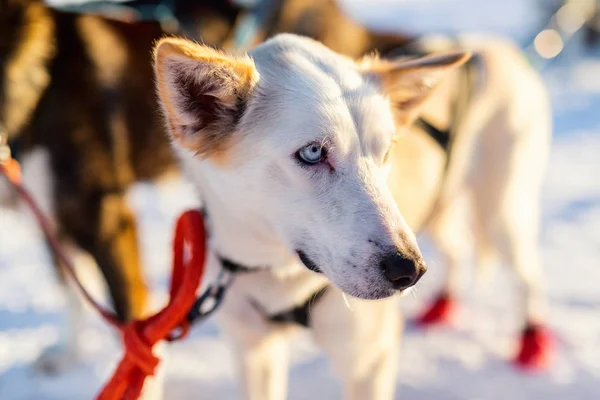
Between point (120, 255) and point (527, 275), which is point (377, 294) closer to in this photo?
point (120, 255)

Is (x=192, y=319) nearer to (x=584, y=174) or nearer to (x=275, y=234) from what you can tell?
(x=275, y=234)

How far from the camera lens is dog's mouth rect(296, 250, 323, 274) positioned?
4.38 ft

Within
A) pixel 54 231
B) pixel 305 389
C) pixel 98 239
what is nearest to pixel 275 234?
pixel 98 239

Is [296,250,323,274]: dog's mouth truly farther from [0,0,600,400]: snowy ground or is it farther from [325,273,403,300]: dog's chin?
[0,0,600,400]: snowy ground

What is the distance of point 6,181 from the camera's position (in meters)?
2.04

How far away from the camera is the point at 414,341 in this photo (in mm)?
2656

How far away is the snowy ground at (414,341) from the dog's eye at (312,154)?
1.35 m

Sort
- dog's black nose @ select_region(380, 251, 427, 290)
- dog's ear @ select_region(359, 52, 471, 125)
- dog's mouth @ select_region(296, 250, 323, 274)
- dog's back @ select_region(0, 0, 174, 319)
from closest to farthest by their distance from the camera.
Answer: dog's black nose @ select_region(380, 251, 427, 290) < dog's mouth @ select_region(296, 250, 323, 274) < dog's ear @ select_region(359, 52, 471, 125) < dog's back @ select_region(0, 0, 174, 319)

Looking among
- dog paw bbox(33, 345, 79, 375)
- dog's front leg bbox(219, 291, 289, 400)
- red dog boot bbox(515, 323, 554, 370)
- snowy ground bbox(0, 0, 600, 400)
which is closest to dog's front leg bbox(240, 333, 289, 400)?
dog's front leg bbox(219, 291, 289, 400)

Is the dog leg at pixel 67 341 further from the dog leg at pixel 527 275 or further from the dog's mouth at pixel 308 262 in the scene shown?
the dog leg at pixel 527 275

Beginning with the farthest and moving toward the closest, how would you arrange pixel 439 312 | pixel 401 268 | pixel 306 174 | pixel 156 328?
pixel 439 312, pixel 156 328, pixel 306 174, pixel 401 268

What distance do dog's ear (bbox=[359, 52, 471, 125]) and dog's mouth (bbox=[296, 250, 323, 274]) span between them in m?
0.49

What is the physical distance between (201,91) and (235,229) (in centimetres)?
38

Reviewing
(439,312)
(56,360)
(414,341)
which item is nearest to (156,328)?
(56,360)
